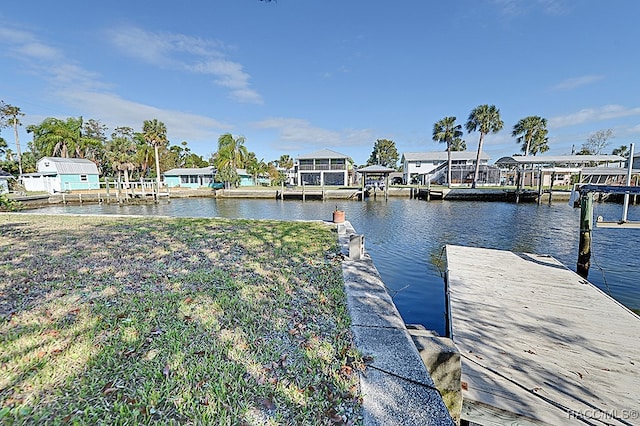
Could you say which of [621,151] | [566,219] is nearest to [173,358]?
[566,219]

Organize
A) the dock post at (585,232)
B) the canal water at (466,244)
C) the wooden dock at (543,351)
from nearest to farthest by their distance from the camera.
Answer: the wooden dock at (543,351), the canal water at (466,244), the dock post at (585,232)

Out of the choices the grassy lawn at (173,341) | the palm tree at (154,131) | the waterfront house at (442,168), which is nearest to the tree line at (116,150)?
the palm tree at (154,131)

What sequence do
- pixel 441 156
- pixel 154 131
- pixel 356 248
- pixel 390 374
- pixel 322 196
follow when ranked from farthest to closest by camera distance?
pixel 441 156 < pixel 154 131 < pixel 322 196 < pixel 356 248 < pixel 390 374

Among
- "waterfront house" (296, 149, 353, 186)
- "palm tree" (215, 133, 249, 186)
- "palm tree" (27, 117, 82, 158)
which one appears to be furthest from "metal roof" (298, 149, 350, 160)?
"palm tree" (27, 117, 82, 158)

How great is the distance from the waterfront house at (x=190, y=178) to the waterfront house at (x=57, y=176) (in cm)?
1052

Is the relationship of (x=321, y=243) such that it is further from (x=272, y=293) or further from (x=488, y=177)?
(x=488, y=177)

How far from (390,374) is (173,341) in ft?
6.68

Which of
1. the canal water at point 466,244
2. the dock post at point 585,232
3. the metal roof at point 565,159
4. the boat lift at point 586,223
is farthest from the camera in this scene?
the metal roof at point 565,159

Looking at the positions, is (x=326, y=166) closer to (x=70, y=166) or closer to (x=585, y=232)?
(x=70, y=166)

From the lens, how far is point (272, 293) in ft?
13.1

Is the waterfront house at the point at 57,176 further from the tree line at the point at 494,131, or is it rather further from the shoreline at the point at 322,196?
the tree line at the point at 494,131

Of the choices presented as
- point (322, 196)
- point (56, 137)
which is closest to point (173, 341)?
point (322, 196)

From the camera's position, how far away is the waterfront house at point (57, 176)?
3353 cm

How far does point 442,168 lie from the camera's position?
46.4m
